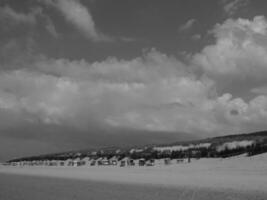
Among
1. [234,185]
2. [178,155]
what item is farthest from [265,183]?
[178,155]

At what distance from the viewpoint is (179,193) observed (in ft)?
60.6

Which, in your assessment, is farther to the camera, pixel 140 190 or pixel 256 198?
pixel 140 190

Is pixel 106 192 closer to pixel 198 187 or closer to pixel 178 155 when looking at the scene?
pixel 198 187

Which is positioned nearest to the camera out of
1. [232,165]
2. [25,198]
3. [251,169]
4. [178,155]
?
[25,198]

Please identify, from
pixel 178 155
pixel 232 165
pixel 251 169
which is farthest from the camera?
pixel 178 155

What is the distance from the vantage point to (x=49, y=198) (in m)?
19.3

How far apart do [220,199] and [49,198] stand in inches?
366

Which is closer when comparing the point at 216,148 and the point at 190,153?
the point at 216,148

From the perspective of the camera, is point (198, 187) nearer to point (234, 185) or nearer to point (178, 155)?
point (234, 185)

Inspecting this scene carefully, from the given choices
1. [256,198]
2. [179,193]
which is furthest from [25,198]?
[256,198]

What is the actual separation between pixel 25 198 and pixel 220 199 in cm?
1079

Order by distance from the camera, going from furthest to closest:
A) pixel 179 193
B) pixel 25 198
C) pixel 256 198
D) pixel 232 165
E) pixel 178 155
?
pixel 178 155 → pixel 232 165 → pixel 25 198 → pixel 179 193 → pixel 256 198

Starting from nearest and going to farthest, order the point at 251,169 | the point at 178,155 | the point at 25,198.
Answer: the point at 25,198
the point at 251,169
the point at 178,155

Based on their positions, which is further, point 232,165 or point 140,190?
point 232,165
